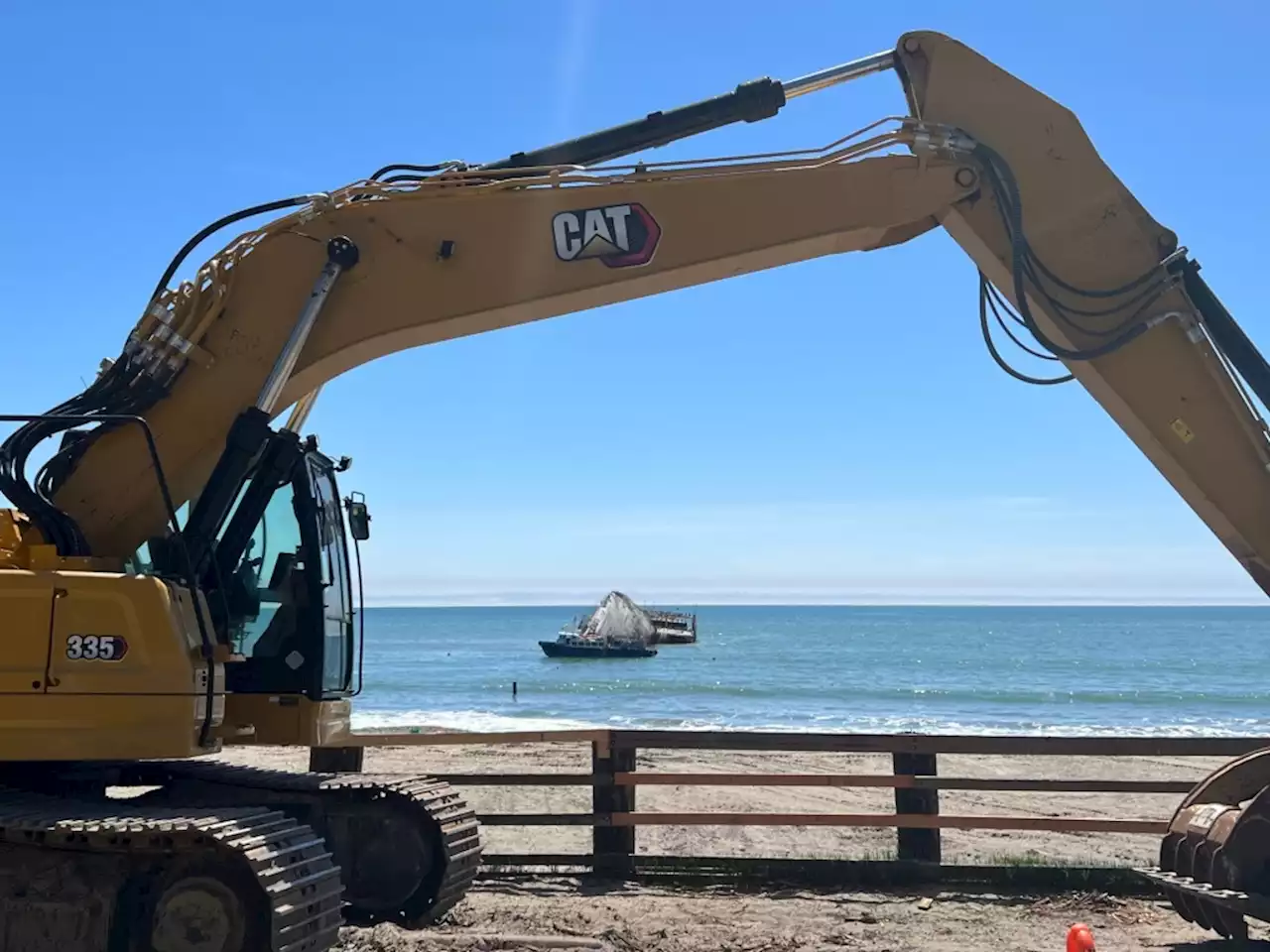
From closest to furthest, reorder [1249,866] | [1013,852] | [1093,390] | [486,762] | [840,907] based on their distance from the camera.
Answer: [1249,866], [1093,390], [840,907], [1013,852], [486,762]

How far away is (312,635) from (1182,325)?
185 inches

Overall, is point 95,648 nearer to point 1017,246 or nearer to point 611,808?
point 611,808

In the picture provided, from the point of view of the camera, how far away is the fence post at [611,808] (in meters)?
8.39

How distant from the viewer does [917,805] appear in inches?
328

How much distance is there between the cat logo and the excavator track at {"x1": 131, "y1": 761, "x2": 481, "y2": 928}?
3.13 m

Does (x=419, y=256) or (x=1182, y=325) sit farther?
(x=419, y=256)

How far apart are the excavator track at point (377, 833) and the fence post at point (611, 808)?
185 cm

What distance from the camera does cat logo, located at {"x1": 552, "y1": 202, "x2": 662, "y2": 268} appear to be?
6.25 meters

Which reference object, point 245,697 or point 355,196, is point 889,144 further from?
point 245,697

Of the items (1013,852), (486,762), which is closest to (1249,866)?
(1013,852)

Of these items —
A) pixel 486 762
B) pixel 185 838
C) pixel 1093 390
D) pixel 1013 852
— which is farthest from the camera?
pixel 486 762

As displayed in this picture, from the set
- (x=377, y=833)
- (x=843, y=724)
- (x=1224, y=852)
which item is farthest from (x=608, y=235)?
(x=843, y=724)

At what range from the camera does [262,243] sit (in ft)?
20.5

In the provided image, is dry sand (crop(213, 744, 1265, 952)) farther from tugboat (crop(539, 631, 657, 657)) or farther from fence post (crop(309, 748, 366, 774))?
tugboat (crop(539, 631, 657, 657))
